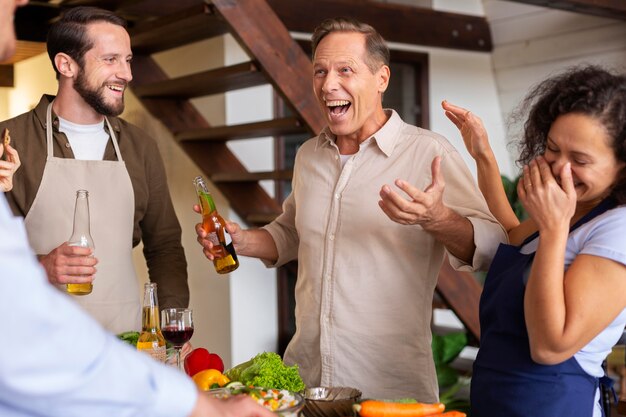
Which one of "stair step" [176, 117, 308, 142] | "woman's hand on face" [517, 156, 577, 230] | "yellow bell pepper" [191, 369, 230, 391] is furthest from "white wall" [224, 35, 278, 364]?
"woman's hand on face" [517, 156, 577, 230]

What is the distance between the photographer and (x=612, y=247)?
5.61 feet

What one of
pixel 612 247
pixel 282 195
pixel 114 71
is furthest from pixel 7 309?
pixel 282 195

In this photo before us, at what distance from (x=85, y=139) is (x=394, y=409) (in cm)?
167

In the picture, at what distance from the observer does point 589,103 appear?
1786 mm

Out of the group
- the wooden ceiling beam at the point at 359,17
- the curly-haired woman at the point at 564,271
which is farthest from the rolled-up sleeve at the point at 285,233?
the wooden ceiling beam at the point at 359,17

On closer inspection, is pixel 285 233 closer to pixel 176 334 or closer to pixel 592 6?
pixel 176 334

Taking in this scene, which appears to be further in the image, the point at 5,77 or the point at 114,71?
the point at 5,77

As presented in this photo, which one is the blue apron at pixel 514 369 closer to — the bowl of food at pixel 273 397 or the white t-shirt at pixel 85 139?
the bowl of food at pixel 273 397

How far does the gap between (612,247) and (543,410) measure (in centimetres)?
39

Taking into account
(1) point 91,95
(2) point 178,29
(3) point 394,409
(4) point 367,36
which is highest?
(2) point 178,29

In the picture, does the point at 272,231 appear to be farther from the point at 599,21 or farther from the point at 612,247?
the point at 599,21

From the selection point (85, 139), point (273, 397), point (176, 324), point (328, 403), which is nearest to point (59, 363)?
point (273, 397)

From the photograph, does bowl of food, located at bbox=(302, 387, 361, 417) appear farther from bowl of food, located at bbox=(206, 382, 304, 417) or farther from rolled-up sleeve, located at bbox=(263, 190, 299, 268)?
rolled-up sleeve, located at bbox=(263, 190, 299, 268)

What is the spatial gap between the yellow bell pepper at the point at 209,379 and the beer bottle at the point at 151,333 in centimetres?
19
